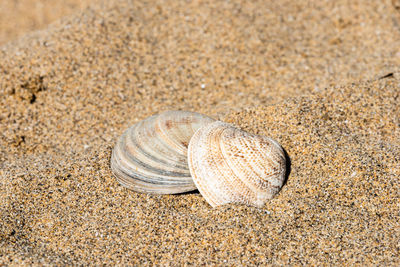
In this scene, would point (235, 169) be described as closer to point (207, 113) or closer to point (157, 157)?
point (157, 157)

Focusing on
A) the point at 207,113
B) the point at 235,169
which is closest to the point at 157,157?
the point at 235,169

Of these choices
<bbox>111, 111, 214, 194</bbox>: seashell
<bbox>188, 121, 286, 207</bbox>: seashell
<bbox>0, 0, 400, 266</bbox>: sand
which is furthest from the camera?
<bbox>111, 111, 214, 194</bbox>: seashell

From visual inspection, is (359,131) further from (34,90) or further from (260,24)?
(34,90)

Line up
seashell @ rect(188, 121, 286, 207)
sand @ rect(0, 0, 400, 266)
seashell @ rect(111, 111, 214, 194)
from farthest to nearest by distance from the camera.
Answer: seashell @ rect(111, 111, 214, 194) → seashell @ rect(188, 121, 286, 207) → sand @ rect(0, 0, 400, 266)

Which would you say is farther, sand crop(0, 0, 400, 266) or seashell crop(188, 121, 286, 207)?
seashell crop(188, 121, 286, 207)

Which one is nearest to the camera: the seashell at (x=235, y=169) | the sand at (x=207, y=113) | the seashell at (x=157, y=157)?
the sand at (x=207, y=113)
